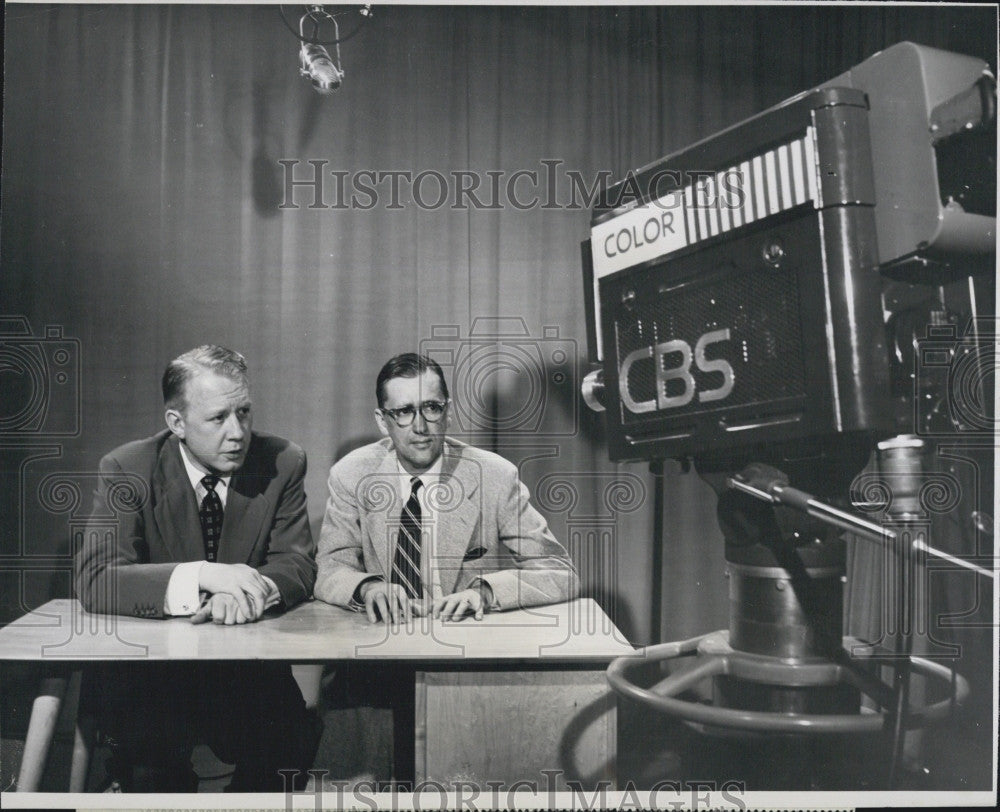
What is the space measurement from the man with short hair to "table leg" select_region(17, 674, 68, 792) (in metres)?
0.06

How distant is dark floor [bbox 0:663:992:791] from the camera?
167 cm

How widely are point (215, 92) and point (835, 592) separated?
59.1 inches

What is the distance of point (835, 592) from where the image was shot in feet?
4.06

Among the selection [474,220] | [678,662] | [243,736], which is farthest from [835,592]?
[243,736]

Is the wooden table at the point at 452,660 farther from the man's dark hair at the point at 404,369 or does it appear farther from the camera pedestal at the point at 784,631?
the man's dark hair at the point at 404,369

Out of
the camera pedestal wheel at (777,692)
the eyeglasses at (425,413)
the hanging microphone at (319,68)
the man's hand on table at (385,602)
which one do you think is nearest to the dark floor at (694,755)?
the man's hand on table at (385,602)

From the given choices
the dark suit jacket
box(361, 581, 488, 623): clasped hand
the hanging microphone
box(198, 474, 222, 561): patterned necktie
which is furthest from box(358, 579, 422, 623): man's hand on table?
the hanging microphone

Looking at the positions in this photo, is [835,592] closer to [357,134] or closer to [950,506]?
[950,506]

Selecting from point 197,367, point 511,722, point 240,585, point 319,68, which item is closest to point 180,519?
point 240,585

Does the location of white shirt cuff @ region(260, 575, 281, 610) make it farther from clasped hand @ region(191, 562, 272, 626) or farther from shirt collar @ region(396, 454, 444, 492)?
shirt collar @ region(396, 454, 444, 492)

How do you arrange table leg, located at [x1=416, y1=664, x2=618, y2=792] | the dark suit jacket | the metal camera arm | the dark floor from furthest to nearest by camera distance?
the dark suit jacket, the dark floor, table leg, located at [x1=416, y1=664, x2=618, y2=792], the metal camera arm

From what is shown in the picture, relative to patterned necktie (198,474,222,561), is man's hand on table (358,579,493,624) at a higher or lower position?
lower

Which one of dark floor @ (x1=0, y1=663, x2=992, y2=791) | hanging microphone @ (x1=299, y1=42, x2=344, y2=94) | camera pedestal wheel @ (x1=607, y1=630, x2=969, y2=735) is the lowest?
dark floor @ (x1=0, y1=663, x2=992, y2=791)

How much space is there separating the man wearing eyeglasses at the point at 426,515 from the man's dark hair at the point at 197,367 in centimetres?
28
